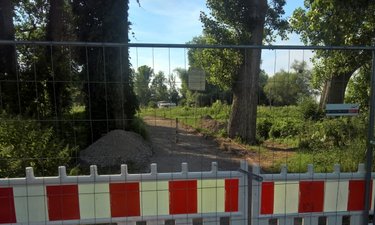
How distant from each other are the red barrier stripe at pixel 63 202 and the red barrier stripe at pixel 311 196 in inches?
101

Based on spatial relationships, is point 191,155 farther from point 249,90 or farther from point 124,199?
point 124,199

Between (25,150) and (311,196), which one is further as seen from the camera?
(25,150)

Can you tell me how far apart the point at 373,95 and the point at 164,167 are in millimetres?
5858

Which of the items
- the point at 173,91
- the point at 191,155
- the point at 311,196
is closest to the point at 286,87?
the point at 311,196

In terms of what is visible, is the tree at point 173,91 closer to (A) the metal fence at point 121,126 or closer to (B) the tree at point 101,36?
(A) the metal fence at point 121,126

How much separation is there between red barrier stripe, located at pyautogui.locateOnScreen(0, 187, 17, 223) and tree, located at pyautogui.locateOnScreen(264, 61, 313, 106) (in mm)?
3223

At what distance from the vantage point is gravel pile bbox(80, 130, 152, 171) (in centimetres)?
895

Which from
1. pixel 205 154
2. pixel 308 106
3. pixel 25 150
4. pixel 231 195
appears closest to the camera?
pixel 231 195

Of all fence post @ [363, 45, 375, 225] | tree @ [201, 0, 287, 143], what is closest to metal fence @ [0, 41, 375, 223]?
fence post @ [363, 45, 375, 225]

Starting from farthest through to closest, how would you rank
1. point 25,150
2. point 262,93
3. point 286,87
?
point 25,150
point 262,93
point 286,87

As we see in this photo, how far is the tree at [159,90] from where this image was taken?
4129mm

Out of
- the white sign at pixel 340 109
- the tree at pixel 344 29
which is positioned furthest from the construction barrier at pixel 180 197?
the tree at pixel 344 29

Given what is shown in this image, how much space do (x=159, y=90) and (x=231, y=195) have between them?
1.51m

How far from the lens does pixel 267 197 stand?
13.1 ft
